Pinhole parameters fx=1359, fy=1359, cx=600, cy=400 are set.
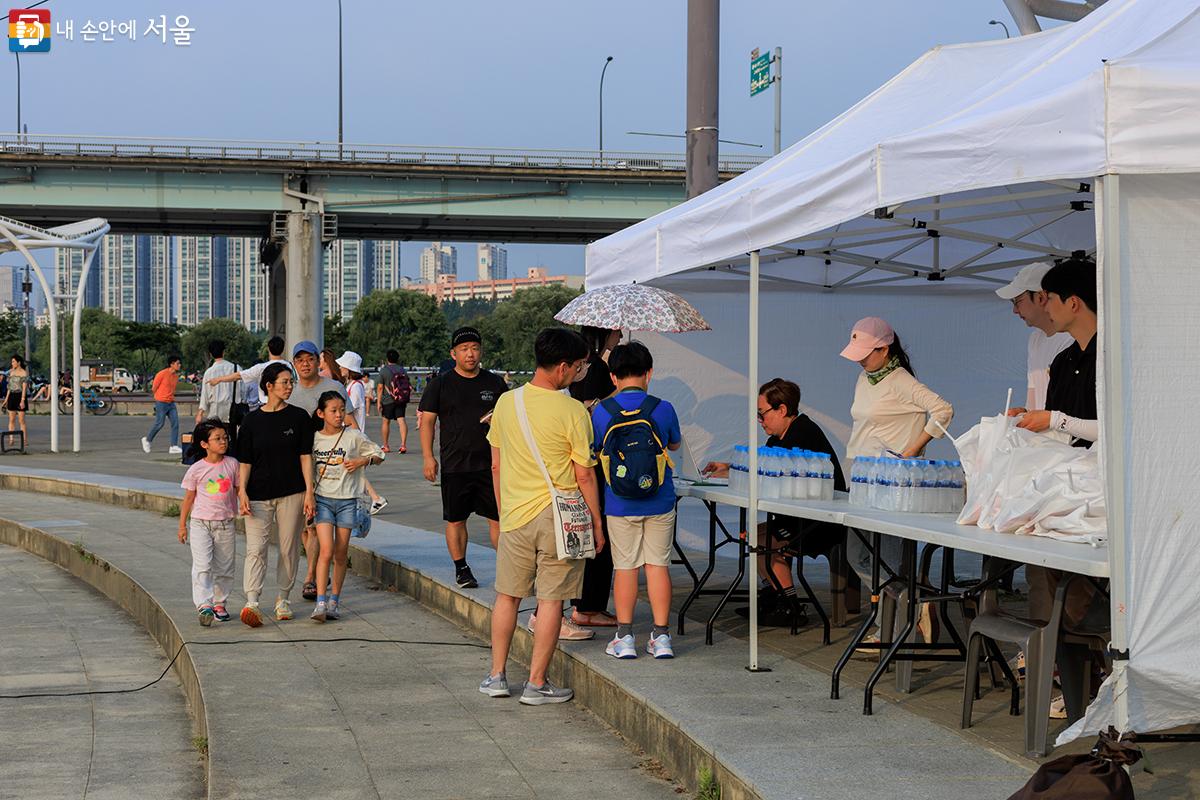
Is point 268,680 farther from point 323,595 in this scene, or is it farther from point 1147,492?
point 1147,492

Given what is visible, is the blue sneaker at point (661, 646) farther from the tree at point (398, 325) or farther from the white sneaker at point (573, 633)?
the tree at point (398, 325)

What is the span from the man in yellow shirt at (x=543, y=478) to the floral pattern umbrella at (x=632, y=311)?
1379mm

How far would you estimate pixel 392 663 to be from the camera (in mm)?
7895

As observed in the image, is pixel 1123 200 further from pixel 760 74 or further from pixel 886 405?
pixel 760 74

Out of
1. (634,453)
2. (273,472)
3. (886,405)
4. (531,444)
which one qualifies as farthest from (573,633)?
(273,472)

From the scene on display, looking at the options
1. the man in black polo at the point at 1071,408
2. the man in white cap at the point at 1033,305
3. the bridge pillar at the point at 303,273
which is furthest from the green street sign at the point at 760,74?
the bridge pillar at the point at 303,273

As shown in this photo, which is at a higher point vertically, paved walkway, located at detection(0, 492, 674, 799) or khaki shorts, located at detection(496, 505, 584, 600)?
khaki shorts, located at detection(496, 505, 584, 600)

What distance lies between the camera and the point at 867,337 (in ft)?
23.5

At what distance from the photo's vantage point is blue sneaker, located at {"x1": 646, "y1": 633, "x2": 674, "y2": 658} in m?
6.98

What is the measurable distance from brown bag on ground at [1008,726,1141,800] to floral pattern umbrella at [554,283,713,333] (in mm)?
4370

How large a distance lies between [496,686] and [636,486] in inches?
48.9

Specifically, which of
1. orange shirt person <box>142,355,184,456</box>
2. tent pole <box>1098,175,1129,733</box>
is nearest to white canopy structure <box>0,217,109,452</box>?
orange shirt person <box>142,355,184,456</box>

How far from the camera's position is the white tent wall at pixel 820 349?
1052 cm

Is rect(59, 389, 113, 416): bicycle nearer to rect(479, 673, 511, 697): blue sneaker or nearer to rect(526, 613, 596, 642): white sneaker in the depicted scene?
rect(526, 613, 596, 642): white sneaker
